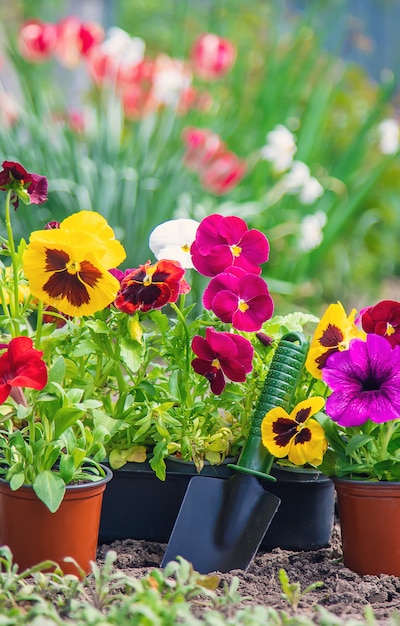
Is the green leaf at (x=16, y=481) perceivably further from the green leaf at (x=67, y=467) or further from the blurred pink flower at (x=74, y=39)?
the blurred pink flower at (x=74, y=39)

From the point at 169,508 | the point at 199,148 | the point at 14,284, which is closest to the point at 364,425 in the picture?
the point at 169,508

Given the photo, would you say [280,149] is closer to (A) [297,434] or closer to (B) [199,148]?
(B) [199,148]

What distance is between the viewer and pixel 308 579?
4.20 feet

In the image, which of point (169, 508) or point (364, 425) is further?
point (169, 508)

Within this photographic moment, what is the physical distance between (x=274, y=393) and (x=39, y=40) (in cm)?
267

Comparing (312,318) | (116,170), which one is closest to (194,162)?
(116,170)

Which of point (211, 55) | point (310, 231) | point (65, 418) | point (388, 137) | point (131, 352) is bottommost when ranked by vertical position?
point (65, 418)

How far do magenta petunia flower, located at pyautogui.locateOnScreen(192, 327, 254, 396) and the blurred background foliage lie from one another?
1847mm

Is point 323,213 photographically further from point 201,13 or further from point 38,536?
point 201,13

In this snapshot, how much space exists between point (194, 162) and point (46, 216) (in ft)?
2.14

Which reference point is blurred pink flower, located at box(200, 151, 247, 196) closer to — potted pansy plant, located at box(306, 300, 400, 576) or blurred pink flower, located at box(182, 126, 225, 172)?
blurred pink flower, located at box(182, 126, 225, 172)

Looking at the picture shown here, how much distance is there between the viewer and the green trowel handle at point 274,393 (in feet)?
4.35

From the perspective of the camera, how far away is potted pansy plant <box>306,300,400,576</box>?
124 cm

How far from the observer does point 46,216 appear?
11.1 feet
